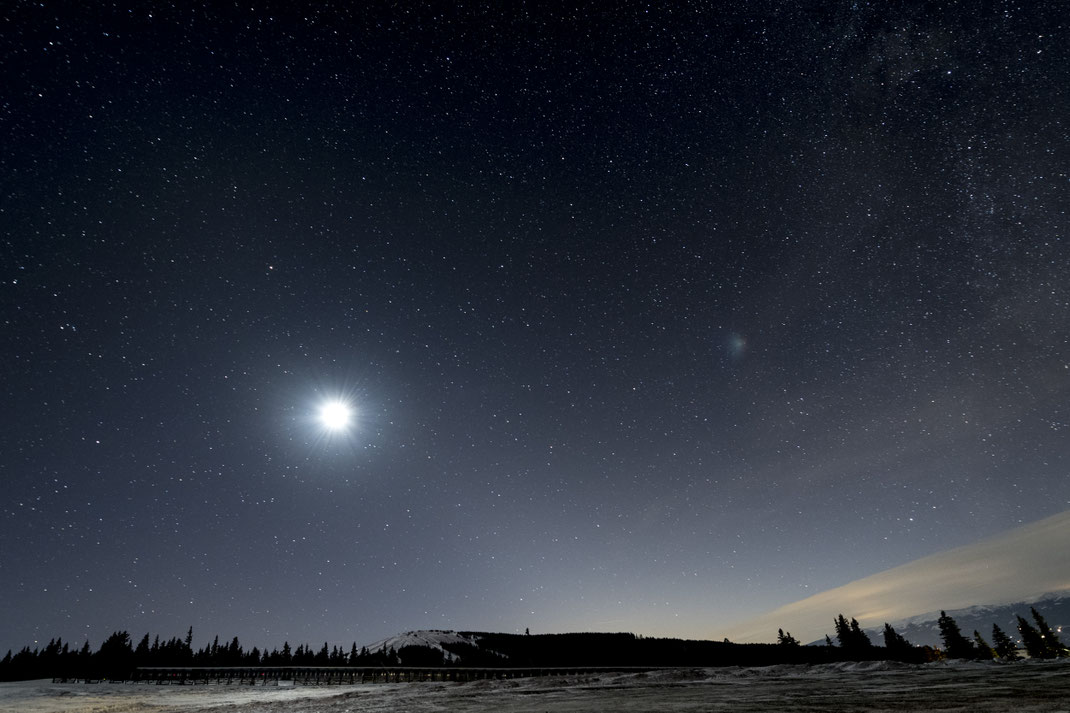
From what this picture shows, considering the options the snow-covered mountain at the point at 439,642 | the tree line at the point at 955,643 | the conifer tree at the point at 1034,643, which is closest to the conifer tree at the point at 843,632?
the tree line at the point at 955,643

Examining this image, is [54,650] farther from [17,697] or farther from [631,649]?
[631,649]

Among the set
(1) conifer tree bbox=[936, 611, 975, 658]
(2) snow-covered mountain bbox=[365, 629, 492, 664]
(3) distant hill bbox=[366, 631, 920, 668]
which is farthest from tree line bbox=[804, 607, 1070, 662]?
(2) snow-covered mountain bbox=[365, 629, 492, 664]

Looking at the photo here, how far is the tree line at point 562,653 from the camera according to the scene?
3848 inches

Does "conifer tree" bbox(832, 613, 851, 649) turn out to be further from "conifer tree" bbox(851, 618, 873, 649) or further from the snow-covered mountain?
the snow-covered mountain

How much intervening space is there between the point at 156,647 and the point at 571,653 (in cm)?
12266

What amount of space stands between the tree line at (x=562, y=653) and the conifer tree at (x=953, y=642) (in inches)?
6.3

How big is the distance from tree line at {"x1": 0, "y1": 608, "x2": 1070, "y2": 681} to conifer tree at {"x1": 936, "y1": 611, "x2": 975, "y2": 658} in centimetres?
16

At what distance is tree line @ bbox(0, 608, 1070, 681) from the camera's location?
97.8 meters

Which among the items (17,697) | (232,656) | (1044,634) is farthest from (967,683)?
(232,656)

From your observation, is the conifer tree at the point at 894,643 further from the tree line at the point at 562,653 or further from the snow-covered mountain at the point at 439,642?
the snow-covered mountain at the point at 439,642

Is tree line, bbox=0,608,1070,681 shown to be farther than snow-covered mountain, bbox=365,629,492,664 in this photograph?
No

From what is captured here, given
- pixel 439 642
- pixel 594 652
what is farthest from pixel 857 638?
pixel 439 642

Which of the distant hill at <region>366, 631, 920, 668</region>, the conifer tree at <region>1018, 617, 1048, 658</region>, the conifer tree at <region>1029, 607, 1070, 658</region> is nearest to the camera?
the conifer tree at <region>1029, 607, 1070, 658</region>

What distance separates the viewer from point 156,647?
14800 cm
